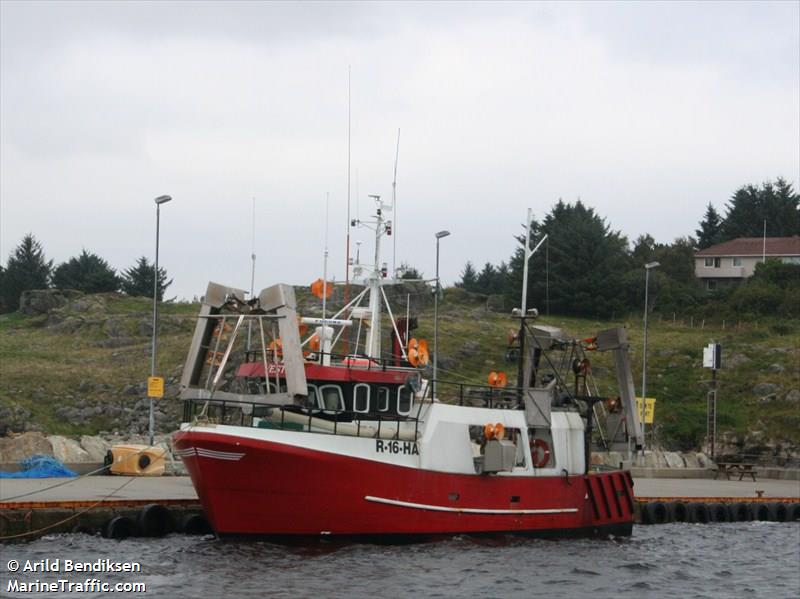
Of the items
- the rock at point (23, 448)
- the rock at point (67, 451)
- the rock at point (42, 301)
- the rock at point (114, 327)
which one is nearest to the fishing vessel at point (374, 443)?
the rock at point (67, 451)

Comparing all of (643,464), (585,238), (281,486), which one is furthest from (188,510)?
(585,238)

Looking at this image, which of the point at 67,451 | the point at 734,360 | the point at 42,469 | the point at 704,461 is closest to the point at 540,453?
the point at 42,469

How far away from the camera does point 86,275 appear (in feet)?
313

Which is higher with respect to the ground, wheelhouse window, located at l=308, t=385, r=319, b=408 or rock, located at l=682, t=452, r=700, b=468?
wheelhouse window, located at l=308, t=385, r=319, b=408

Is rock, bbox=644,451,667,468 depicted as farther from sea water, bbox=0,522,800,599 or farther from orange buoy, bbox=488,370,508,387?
orange buoy, bbox=488,370,508,387

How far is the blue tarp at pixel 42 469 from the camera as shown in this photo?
114 ft

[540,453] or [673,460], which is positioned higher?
[540,453]

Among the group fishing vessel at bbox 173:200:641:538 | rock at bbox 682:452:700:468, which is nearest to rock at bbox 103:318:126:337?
rock at bbox 682:452:700:468

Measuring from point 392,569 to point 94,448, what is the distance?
20531mm

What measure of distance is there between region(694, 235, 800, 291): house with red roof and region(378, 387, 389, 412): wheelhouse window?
74254mm

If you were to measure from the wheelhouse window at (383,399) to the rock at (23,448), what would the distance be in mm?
16157

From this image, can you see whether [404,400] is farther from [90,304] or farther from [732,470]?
[90,304]

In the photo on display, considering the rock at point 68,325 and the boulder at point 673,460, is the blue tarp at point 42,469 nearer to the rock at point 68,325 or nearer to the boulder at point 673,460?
the boulder at point 673,460

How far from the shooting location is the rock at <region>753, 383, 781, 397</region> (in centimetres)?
6444
